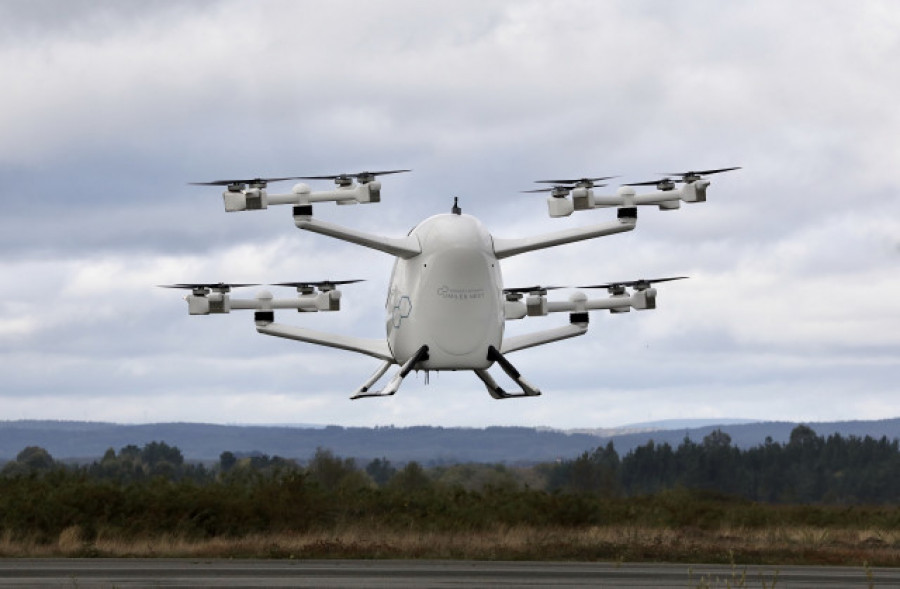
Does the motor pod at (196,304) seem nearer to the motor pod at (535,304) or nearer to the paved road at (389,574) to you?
the paved road at (389,574)

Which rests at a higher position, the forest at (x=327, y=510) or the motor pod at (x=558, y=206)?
the motor pod at (x=558, y=206)

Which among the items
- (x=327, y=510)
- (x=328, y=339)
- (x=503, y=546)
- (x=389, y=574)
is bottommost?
(x=503, y=546)

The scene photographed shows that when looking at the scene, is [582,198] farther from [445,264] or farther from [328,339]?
[328,339]

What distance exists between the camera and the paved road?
28.3m

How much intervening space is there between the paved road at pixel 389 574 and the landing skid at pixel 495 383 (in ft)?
15.7

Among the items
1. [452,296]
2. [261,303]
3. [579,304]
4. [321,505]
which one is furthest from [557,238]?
[321,505]

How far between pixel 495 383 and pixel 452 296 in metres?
3.97

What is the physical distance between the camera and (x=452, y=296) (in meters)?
35.5

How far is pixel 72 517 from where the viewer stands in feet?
138

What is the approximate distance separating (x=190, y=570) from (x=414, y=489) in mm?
21258

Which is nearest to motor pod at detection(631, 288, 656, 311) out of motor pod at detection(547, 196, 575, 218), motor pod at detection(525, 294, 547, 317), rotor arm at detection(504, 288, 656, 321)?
rotor arm at detection(504, 288, 656, 321)

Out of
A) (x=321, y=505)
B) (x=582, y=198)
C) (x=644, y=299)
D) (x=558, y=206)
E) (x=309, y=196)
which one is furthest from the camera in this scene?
(x=321, y=505)

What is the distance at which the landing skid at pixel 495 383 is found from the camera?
36469mm

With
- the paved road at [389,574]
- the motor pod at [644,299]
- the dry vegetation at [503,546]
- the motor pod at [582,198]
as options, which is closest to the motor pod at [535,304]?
the motor pod at [644,299]
